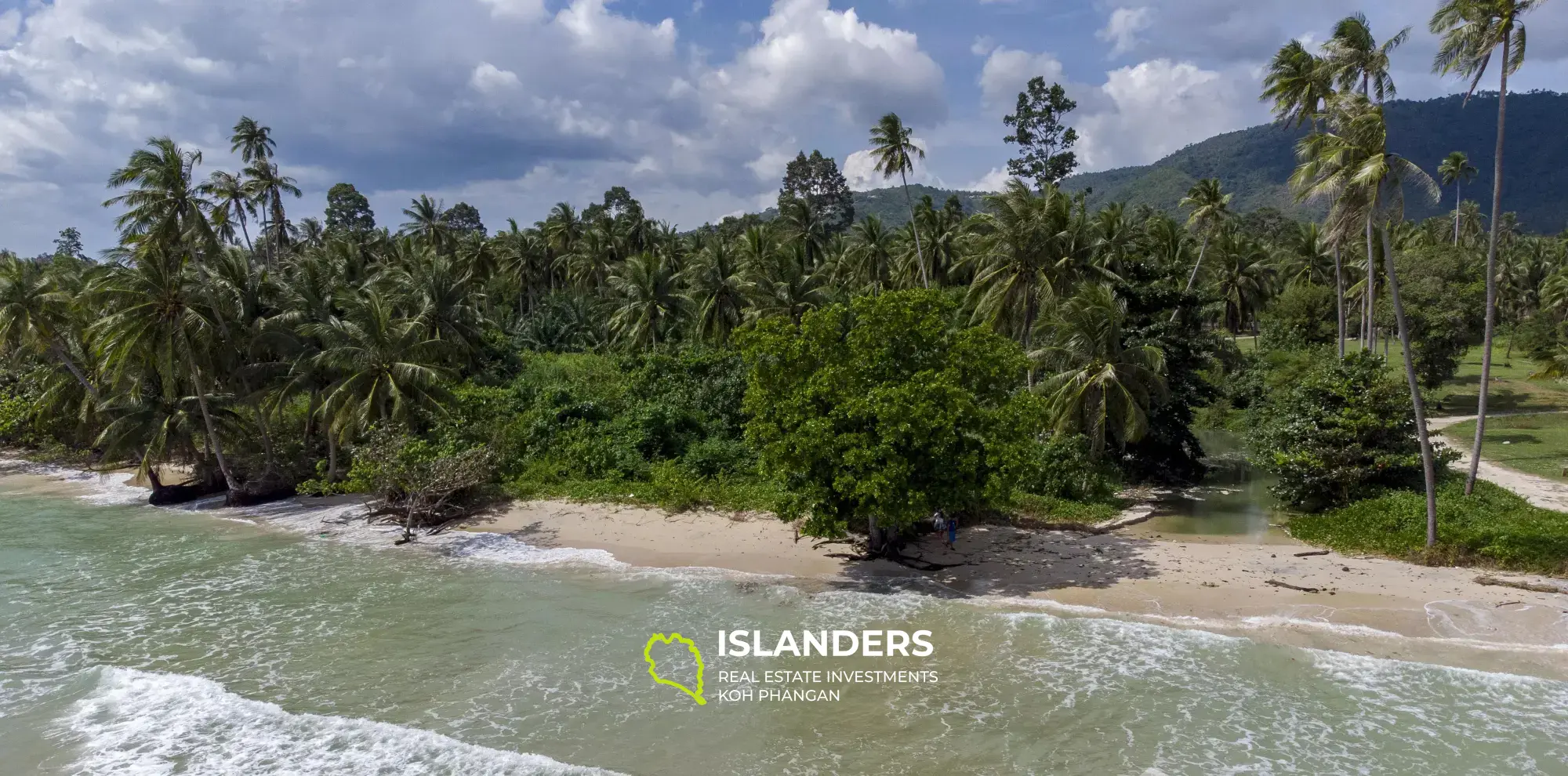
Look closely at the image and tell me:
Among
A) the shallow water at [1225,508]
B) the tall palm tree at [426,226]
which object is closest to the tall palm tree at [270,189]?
the tall palm tree at [426,226]

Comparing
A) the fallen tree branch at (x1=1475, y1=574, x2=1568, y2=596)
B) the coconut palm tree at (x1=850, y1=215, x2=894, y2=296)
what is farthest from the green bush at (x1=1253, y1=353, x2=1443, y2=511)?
the coconut palm tree at (x1=850, y1=215, x2=894, y2=296)

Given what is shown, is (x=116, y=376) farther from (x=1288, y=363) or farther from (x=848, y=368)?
(x=1288, y=363)

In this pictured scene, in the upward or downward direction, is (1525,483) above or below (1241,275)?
below

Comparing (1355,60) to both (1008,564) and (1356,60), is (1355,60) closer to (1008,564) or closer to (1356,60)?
(1356,60)

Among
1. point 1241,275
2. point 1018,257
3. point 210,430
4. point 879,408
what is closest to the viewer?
point 879,408

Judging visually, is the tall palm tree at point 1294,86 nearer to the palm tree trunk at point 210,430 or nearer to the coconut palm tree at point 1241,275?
the coconut palm tree at point 1241,275

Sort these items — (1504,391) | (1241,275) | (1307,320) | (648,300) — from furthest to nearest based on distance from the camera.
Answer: (1241,275) < (1307,320) < (648,300) < (1504,391)

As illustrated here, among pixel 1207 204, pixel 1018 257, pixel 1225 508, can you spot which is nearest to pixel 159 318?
pixel 1018 257
